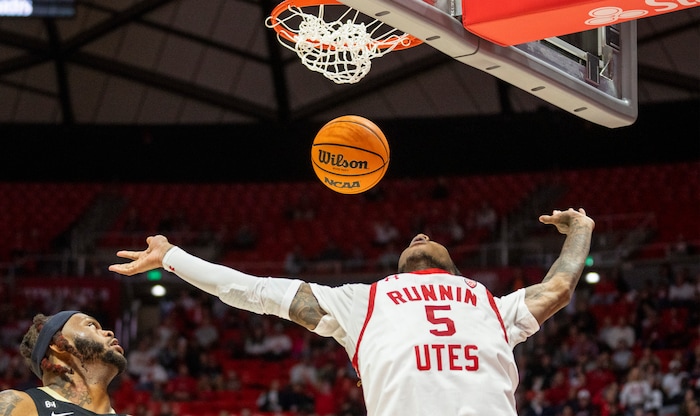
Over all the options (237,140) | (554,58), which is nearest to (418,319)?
(554,58)

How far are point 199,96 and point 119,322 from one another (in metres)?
5.01

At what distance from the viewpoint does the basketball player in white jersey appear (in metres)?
3.23

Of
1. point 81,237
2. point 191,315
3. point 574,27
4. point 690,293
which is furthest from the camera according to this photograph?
point 81,237

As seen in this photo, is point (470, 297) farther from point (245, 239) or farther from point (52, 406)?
point (245, 239)

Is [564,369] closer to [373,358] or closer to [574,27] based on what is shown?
[574,27]

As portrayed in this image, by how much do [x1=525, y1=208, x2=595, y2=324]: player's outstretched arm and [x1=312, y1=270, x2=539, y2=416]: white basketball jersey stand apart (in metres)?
0.08

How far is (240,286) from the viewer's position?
3467 millimetres

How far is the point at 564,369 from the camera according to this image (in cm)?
1400

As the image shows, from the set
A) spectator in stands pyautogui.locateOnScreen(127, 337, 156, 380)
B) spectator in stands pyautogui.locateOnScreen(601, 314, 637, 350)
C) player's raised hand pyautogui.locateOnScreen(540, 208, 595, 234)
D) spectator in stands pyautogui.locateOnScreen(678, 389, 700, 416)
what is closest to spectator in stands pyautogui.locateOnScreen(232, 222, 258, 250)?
spectator in stands pyautogui.locateOnScreen(127, 337, 156, 380)

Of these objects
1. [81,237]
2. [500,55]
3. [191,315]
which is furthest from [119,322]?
[500,55]

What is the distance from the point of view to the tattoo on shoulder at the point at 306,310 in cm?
347

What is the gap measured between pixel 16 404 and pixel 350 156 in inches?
139

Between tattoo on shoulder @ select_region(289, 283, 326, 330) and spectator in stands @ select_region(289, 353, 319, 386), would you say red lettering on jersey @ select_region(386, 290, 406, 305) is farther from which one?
spectator in stands @ select_region(289, 353, 319, 386)

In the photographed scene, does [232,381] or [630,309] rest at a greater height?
[630,309]
